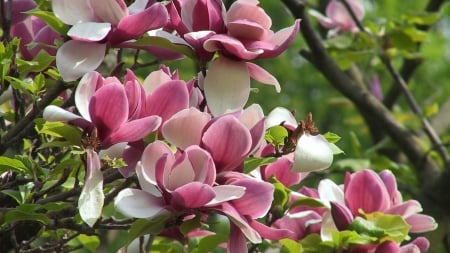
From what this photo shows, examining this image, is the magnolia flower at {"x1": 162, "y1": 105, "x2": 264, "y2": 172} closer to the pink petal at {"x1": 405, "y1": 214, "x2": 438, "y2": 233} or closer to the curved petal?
the curved petal

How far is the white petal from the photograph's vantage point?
1074mm

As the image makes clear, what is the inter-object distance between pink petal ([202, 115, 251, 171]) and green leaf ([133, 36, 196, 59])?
15 cm

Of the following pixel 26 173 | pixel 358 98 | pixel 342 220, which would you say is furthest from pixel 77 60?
pixel 358 98

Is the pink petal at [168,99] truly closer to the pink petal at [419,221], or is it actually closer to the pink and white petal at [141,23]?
the pink and white petal at [141,23]

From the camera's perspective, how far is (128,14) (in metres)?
1.14

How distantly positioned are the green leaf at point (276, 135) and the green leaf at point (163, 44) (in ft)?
0.47

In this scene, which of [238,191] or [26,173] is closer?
[238,191]

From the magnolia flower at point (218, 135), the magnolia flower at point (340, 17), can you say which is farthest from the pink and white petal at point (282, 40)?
the magnolia flower at point (340, 17)

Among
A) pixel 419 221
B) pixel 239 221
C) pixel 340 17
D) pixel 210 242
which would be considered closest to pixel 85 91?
pixel 239 221

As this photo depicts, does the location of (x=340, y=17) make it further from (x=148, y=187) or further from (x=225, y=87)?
(x=148, y=187)

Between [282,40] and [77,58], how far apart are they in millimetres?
269

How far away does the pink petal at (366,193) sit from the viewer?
139 cm

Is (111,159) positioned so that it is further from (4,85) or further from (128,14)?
(4,85)

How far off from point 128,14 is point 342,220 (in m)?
0.47
